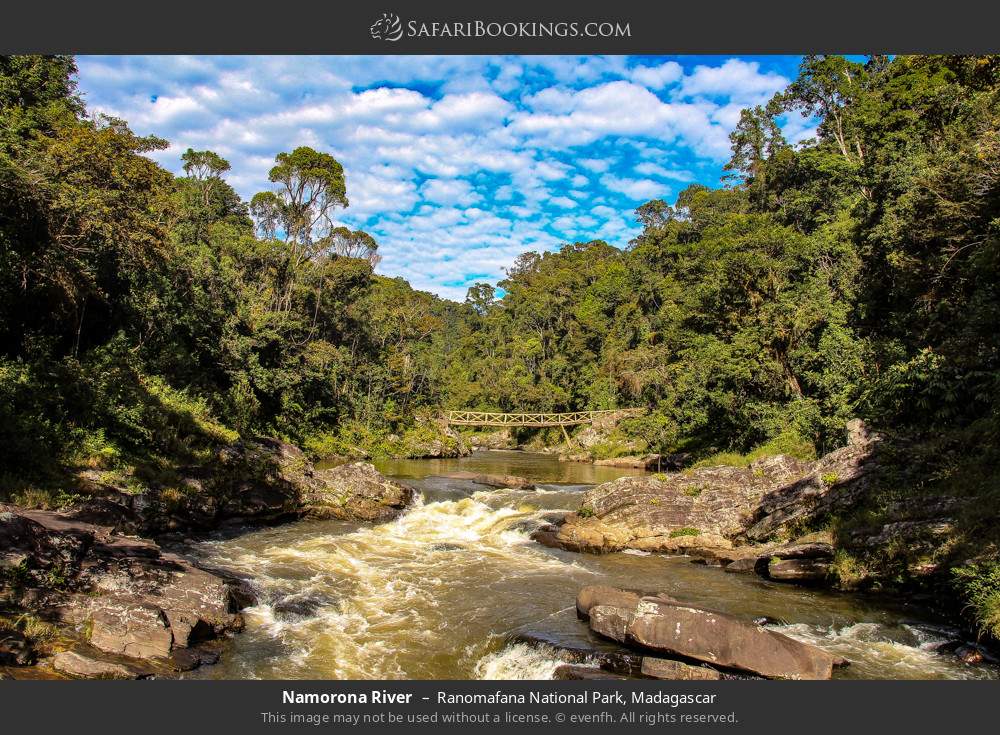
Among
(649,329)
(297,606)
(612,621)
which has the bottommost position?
(297,606)

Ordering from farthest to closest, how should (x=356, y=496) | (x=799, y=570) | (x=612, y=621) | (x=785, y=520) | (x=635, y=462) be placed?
(x=635, y=462) → (x=356, y=496) → (x=785, y=520) → (x=799, y=570) → (x=612, y=621)

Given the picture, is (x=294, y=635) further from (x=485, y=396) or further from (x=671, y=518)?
(x=485, y=396)

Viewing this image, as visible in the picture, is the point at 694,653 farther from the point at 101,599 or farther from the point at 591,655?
the point at 101,599

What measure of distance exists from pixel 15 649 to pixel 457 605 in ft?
24.0

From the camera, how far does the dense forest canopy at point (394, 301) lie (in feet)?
47.1

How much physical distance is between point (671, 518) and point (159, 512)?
594 inches

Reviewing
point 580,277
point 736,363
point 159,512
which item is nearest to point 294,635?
point 159,512

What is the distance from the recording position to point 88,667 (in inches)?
293

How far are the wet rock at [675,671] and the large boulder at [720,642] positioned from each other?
0.29 m

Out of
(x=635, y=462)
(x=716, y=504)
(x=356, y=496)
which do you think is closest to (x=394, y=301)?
(x=635, y=462)

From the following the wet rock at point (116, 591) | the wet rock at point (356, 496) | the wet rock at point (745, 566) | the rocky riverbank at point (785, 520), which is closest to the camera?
the wet rock at point (116, 591)

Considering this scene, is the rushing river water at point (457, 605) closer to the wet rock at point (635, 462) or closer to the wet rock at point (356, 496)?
the wet rock at point (356, 496)

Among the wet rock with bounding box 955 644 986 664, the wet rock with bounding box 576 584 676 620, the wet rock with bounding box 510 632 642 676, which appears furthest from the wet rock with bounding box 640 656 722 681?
the wet rock with bounding box 955 644 986 664

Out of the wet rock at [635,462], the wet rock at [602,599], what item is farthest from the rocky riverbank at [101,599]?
the wet rock at [635,462]
